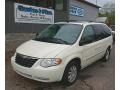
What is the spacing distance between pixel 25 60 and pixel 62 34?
1533 millimetres

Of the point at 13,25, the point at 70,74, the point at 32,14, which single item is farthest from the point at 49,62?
the point at 32,14

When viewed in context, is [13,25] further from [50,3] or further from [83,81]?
[83,81]

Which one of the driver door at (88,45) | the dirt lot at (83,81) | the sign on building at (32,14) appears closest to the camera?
the dirt lot at (83,81)

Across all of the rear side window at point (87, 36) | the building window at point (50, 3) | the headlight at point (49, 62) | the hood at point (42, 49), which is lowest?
the headlight at point (49, 62)

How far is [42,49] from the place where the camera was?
521 cm

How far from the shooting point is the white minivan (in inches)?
191

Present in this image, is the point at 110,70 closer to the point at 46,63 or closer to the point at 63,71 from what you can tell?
the point at 63,71

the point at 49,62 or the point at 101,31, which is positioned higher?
the point at 101,31

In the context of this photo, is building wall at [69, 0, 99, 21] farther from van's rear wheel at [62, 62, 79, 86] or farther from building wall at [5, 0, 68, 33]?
van's rear wheel at [62, 62, 79, 86]

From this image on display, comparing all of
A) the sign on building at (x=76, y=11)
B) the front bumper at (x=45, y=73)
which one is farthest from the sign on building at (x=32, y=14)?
the front bumper at (x=45, y=73)

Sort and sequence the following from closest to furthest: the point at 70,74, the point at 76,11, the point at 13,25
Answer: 1. the point at 70,74
2. the point at 13,25
3. the point at 76,11

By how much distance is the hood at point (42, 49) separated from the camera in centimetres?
497

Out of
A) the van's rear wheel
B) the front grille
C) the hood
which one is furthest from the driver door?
the front grille

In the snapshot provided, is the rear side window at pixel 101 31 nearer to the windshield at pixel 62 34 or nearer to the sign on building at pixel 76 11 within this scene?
the windshield at pixel 62 34
